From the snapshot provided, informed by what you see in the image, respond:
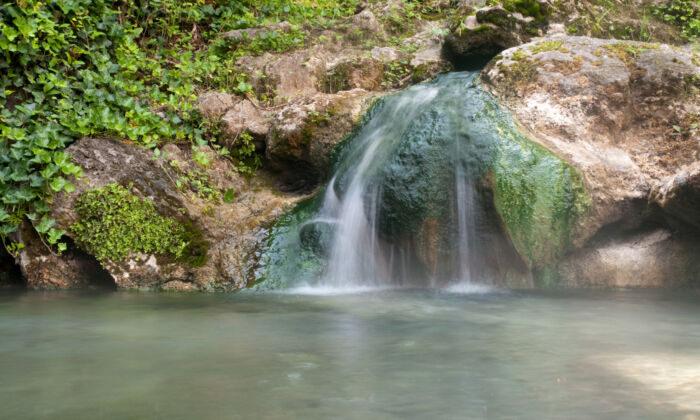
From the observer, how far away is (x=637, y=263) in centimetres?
552

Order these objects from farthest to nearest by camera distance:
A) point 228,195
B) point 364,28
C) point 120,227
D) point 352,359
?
1. point 364,28
2. point 228,195
3. point 120,227
4. point 352,359

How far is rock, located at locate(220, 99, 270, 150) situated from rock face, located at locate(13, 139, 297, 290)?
2.53 ft

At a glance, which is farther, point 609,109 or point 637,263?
point 609,109

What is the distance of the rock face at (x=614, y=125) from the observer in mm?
5449

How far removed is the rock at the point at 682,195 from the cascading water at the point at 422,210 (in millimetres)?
906

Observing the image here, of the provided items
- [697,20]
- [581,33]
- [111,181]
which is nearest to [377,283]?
[111,181]

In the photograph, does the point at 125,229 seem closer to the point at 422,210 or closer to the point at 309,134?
the point at 309,134

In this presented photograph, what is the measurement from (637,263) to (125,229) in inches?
195

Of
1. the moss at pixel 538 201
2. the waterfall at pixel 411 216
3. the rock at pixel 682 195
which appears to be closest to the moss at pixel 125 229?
the waterfall at pixel 411 216

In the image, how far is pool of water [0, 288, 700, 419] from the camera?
7.01 ft

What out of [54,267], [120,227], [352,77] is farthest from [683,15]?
[54,267]

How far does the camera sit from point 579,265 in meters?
5.64

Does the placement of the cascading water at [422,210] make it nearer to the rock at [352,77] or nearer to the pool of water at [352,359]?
the pool of water at [352,359]

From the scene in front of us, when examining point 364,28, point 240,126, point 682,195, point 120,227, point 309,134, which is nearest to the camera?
point 682,195
